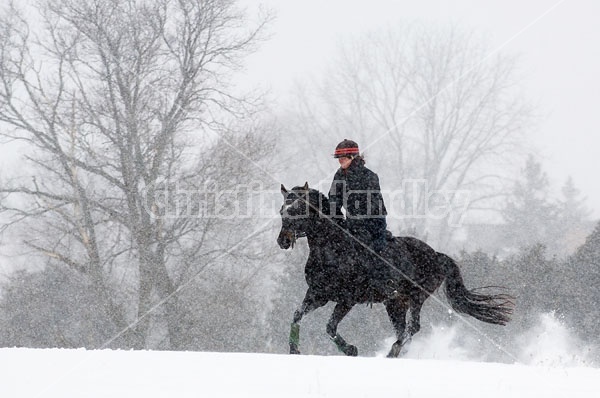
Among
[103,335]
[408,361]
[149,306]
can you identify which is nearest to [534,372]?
[408,361]

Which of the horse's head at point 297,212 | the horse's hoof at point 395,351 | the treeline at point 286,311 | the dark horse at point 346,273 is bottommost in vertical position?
the treeline at point 286,311

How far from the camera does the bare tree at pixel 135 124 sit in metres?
19.8

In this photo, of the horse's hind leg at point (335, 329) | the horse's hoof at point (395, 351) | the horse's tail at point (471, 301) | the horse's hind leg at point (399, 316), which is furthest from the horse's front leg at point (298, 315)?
the horse's tail at point (471, 301)

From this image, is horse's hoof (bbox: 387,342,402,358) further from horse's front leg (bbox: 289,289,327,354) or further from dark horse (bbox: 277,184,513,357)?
horse's front leg (bbox: 289,289,327,354)

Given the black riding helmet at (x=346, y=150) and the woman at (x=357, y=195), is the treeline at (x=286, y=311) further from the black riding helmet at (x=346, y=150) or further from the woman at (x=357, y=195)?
the black riding helmet at (x=346, y=150)

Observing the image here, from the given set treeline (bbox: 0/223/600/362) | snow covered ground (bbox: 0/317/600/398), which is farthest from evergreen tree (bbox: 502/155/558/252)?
snow covered ground (bbox: 0/317/600/398)

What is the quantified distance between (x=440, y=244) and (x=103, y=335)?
28.8 metres

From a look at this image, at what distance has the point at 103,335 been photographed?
68.5 feet

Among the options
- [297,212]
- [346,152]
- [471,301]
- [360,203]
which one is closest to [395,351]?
[471,301]

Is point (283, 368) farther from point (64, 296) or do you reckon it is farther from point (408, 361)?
point (64, 296)

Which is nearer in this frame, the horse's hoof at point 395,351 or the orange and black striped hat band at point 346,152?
the orange and black striped hat band at point 346,152

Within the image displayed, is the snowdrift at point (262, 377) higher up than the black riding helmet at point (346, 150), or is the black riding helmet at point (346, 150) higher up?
the black riding helmet at point (346, 150)

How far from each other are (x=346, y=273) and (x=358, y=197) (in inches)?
35.7

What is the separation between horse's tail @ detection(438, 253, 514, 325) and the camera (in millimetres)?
9883
